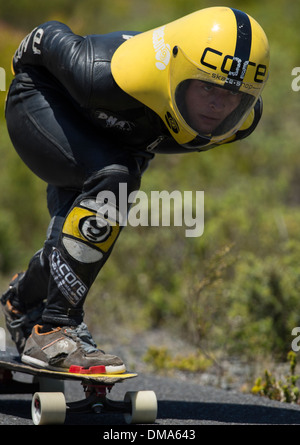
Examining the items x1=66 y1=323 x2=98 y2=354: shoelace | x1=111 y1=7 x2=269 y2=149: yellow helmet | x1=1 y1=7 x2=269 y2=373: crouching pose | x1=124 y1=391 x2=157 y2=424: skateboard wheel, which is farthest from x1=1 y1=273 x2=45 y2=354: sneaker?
x1=111 y1=7 x2=269 y2=149: yellow helmet

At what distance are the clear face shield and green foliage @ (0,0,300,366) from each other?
1526 mm

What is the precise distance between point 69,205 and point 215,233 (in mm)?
3612

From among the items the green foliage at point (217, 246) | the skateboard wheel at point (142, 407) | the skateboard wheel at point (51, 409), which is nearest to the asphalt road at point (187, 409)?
the skateboard wheel at point (142, 407)

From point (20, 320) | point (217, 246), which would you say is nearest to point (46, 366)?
point (20, 320)

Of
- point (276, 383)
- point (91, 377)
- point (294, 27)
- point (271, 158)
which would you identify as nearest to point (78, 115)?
point (91, 377)

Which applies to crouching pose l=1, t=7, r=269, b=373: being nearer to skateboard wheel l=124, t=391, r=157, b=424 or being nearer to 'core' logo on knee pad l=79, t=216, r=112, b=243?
'core' logo on knee pad l=79, t=216, r=112, b=243

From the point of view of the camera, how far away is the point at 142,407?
328cm

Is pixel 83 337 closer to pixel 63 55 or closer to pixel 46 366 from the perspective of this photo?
pixel 46 366

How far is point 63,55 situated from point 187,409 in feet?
5.96

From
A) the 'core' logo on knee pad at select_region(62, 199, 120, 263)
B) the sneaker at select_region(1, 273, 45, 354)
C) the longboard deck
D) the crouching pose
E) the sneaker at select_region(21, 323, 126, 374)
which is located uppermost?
the crouching pose

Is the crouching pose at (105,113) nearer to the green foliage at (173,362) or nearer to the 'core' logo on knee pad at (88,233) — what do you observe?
the 'core' logo on knee pad at (88,233)

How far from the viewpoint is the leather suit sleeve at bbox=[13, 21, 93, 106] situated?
128 inches

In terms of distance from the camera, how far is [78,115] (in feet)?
11.6
